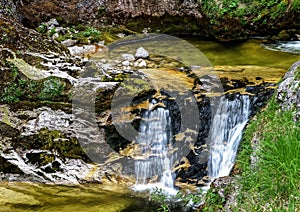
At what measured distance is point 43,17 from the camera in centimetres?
890

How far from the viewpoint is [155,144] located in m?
5.57

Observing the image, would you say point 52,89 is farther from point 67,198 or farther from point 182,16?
point 182,16

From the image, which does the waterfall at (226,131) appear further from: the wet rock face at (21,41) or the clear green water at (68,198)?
the wet rock face at (21,41)

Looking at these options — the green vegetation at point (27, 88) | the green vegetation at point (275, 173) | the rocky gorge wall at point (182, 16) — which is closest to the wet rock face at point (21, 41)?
the green vegetation at point (27, 88)

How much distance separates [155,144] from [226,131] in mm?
1087

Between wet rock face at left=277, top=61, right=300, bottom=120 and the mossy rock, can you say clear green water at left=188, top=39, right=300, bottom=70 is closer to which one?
wet rock face at left=277, top=61, right=300, bottom=120

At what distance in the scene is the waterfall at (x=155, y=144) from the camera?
549 cm

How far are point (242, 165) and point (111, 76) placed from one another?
3.09 meters

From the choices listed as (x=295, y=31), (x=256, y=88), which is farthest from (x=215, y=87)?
(x=295, y=31)

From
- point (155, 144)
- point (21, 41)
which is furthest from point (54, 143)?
point (21, 41)

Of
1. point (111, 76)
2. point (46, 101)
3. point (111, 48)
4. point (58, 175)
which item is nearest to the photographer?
point (58, 175)

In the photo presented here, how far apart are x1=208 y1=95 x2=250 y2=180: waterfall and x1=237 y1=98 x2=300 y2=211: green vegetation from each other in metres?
1.95

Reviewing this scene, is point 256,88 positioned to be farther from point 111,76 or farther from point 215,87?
point 111,76

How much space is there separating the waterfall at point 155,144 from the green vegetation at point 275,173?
92.5 inches
